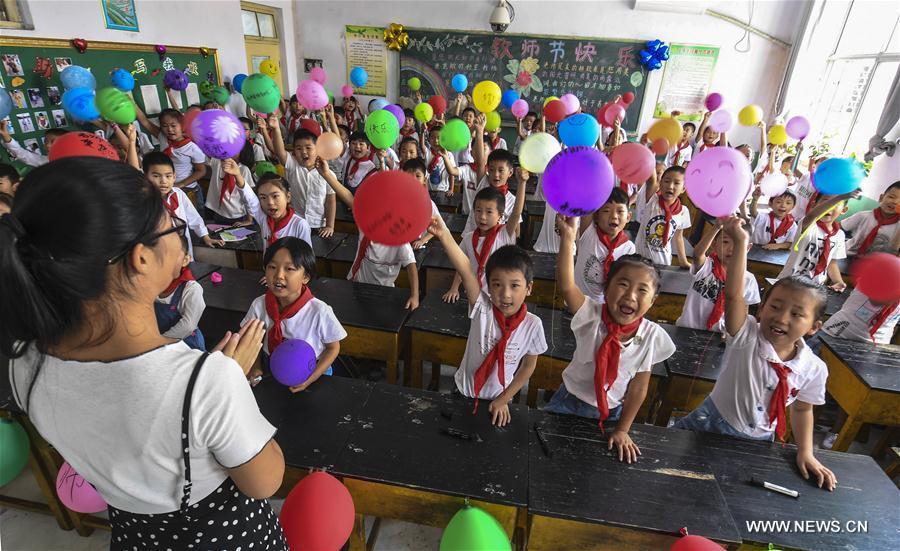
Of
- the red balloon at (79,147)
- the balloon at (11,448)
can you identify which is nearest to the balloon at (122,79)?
the red balloon at (79,147)

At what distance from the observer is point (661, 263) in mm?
3092

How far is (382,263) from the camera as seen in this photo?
2.64 meters

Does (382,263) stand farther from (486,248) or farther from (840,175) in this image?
(840,175)

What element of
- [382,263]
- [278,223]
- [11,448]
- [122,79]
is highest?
[122,79]

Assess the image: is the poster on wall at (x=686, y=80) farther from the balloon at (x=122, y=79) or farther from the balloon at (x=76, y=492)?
the balloon at (x=76, y=492)

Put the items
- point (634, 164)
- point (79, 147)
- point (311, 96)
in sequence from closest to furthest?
point (79, 147)
point (634, 164)
point (311, 96)

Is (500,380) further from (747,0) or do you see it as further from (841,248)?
(747,0)

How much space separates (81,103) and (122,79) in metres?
0.88

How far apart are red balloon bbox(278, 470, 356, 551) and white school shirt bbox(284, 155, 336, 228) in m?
2.61

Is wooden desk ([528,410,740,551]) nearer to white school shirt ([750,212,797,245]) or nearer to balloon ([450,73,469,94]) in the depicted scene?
white school shirt ([750,212,797,245])

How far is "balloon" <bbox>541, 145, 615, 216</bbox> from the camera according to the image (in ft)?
5.40

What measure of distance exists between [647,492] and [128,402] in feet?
4.16

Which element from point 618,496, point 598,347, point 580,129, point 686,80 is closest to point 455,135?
point 580,129

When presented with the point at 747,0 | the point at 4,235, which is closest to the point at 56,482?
the point at 4,235
